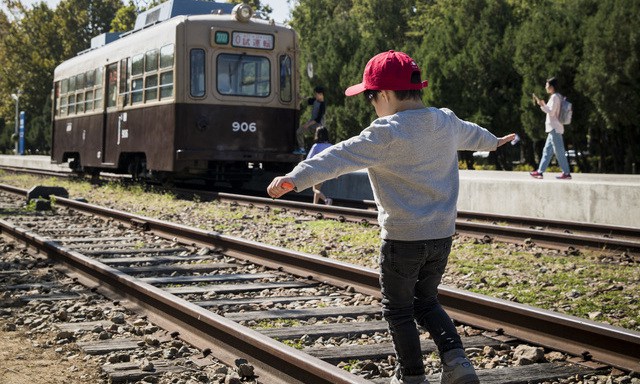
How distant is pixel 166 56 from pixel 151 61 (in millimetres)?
790

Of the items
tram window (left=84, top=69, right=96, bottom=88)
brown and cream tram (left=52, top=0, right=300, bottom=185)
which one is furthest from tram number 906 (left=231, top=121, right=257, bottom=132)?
tram window (left=84, top=69, right=96, bottom=88)

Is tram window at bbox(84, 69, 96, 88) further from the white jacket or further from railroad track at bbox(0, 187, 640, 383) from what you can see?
railroad track at bbox(0, 187, 640, 383)

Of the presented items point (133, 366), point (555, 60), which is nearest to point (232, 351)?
point (133, 366)

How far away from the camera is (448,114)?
12.7 feet

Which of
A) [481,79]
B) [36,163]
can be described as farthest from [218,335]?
[36,163]

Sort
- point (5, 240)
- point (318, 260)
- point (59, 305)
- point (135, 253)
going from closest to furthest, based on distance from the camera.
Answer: point (59, 305) < point (318, 260) < point (135, 253) < point (5, 240)

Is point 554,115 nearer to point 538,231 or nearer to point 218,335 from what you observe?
point 538,231

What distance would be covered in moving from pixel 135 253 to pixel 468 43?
73.0 ft

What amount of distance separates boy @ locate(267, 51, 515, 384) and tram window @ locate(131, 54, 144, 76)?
14439 millimetres

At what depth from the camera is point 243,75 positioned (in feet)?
56.0

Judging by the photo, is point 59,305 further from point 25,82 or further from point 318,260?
point 25,82

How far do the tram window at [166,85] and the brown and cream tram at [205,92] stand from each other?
0.06 ft

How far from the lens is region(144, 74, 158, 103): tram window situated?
1720 cm

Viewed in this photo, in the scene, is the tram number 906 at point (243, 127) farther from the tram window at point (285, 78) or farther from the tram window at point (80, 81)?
the tram window at point (80, 81)
